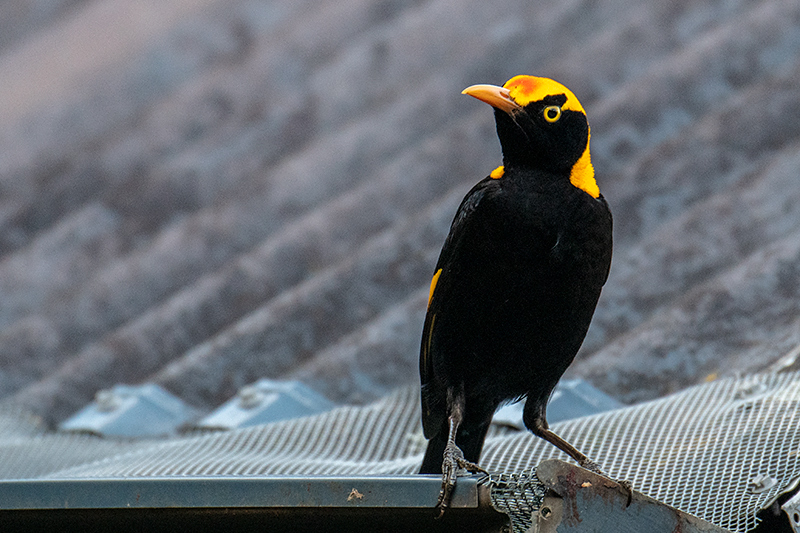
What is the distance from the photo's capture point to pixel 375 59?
4.15 m

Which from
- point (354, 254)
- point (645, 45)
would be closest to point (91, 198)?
point (354, 254)

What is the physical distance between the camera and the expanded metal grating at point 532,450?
1705mm

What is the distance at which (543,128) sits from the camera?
1814mm

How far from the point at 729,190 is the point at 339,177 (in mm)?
1478

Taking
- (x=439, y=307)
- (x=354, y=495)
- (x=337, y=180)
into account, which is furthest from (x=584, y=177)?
(x=337, y=180)

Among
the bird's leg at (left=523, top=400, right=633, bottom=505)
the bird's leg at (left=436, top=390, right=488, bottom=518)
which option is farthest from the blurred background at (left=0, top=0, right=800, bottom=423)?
the bird's leg at (left=436, top=390, right=488, bottom=518)

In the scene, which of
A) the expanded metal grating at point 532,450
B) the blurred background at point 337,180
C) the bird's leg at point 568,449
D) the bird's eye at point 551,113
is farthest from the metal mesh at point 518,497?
the blurred background at point 337,180

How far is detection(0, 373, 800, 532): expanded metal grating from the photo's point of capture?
5.59 ft

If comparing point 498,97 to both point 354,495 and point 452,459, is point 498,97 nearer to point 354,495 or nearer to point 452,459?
point 452,459

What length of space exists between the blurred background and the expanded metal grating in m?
0.32

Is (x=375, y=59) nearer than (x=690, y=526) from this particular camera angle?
No

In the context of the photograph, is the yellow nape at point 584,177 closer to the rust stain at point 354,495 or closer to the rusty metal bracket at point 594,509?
the rusty metal bracket at point 594,509

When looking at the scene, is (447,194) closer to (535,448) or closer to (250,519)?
(535,448)

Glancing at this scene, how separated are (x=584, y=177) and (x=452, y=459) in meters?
0.59
